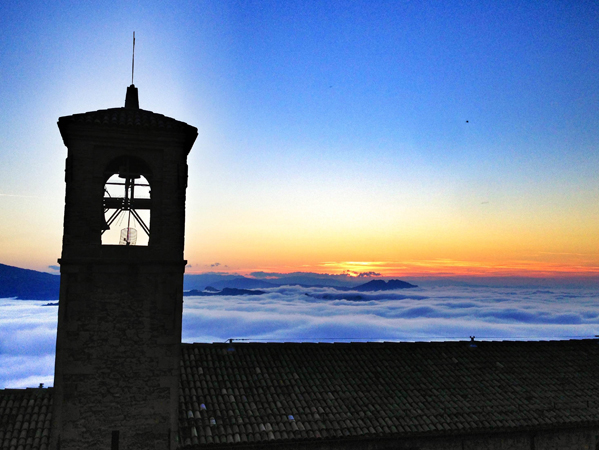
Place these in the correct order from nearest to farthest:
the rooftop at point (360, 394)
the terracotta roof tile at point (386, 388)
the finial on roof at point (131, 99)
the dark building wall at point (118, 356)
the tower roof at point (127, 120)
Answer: the dark building wall at point (118, 356)
the tower roof at point (127, 120)
the rooftop at point (360, 394)
the terracotta roof tile at point (386, 388)
the finial on roof at point (131, 99)

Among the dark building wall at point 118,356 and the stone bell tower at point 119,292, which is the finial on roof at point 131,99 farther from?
the dark building wall at point 118,356

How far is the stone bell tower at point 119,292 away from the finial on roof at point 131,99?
1126 mm

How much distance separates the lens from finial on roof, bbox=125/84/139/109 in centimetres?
1374

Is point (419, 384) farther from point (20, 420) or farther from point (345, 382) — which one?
point (20, 420)

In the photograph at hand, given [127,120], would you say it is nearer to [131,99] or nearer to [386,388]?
[131,99]

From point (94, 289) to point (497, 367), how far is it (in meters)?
13.3

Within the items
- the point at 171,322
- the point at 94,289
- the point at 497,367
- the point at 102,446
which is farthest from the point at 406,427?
the point at 94,289

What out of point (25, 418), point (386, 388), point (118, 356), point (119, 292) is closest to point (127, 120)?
point (119, 292)

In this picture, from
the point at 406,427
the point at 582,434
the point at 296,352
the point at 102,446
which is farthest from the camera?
the point at 296,352

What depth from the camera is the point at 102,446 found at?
1116 centimetres

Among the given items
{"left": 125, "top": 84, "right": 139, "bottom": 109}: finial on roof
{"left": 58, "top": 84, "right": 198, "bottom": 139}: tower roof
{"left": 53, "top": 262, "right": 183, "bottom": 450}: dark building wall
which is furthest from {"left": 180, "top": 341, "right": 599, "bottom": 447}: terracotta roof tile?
{"left": 125, "top": 84, "right": 139, "bottom": 109}: finial on roof

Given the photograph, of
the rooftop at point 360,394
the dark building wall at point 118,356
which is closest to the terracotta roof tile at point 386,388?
the rooftop at point 360,394

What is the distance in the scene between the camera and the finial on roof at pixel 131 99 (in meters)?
13.7

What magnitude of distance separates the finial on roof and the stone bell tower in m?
1.13
